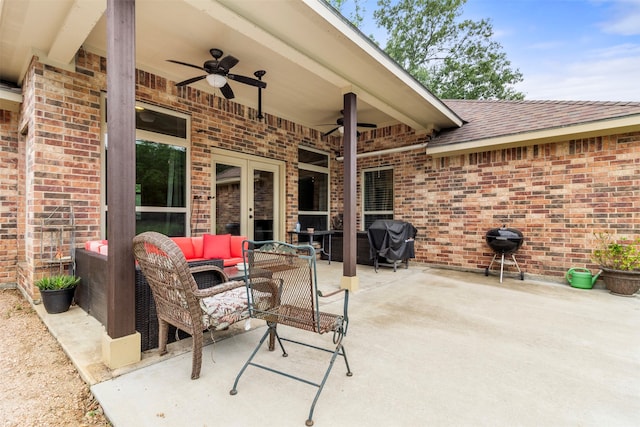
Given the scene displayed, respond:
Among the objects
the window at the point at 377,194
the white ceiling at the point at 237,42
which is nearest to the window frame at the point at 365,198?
the window at the point at 377,194

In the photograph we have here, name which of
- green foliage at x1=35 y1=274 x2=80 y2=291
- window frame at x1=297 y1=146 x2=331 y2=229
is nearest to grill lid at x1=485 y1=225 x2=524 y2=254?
window frame at x1=297 y1=146 x2=331 y2=229

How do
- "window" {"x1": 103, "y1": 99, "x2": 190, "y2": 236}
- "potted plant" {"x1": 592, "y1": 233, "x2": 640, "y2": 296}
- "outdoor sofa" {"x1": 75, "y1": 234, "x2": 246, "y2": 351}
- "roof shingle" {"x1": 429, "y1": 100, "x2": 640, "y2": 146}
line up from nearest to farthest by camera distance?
"outdoor sofa" {"x1": 75, "y1": 234, "x2": 246, "y2": 351}, "potted plant" {"x1": 592, "y1": 233, "x2": 640, "y2": 296}, "window" {"x1": 103, "y1": 99, "x2": 190, "y2": 236}, "roof shingle" {"x1": 429, "y1": 100, "x2": 640, "y2": 146}

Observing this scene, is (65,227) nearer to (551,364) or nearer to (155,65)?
(155,65)

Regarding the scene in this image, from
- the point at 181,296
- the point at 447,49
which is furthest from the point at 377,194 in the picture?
the point at 447,49

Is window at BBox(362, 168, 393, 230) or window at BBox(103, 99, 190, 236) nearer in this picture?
window at BBox(103, 99, 190, 236)

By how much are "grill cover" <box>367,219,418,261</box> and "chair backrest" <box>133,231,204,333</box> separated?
4.13 metres

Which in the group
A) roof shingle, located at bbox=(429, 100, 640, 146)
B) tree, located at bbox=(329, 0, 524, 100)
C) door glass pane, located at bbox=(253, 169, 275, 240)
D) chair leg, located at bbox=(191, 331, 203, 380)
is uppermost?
tree, located at bbox=(329, 0, 524, 100)

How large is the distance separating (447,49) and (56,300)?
1583 centimetres

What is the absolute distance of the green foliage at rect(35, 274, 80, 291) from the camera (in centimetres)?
294

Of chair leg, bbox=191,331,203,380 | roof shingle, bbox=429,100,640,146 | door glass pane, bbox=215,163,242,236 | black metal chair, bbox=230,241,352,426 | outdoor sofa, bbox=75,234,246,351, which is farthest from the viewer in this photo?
door glass pane, bbox=215,163,242,236

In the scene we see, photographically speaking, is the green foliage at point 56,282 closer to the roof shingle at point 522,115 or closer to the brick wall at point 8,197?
the brick wall at point 8,197

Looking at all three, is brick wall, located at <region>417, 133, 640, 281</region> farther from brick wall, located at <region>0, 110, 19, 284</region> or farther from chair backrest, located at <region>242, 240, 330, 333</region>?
brick wall, located at <region>0, 110, 19, 284</region>

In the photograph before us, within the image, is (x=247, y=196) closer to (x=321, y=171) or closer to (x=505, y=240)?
(x=321, y=171)

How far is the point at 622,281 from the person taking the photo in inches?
157
